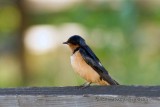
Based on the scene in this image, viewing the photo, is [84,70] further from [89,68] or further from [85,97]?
[85,97]

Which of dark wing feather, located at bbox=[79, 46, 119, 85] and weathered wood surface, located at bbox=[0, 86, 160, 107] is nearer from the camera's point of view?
weathered wood surface, located at bbox=[0, 86, 160, 107]

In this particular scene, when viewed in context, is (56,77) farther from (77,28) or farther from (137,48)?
(137,48)

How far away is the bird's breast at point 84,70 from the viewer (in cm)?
304

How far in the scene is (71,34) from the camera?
7.10 m

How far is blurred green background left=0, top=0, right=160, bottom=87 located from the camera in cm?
645

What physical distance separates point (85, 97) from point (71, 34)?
15.7ft

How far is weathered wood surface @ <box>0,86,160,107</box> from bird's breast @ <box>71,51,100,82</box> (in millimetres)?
454

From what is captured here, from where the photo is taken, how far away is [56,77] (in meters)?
6.98

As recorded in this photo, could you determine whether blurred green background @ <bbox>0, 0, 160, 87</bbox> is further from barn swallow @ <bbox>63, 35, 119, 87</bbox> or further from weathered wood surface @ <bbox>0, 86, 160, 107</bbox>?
weathered wood surface @ <bbox>0, 86, 160, 107</bbox>

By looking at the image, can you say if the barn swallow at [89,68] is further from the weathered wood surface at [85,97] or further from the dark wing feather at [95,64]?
the weathered wood surface at [85,97]

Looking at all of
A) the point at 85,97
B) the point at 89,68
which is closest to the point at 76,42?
the point at 89,68

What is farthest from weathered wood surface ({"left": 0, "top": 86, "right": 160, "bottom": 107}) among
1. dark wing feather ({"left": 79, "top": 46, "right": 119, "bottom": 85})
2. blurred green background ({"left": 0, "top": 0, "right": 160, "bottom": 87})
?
blurred green background ({"left": 0, "top": 0, "right": 160, "bottom": 87})

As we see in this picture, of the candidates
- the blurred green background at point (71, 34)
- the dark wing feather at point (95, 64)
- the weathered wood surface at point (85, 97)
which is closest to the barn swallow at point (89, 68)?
the dark wing feather at point (95, 64)

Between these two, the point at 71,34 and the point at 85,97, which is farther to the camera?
the point at 71,34
